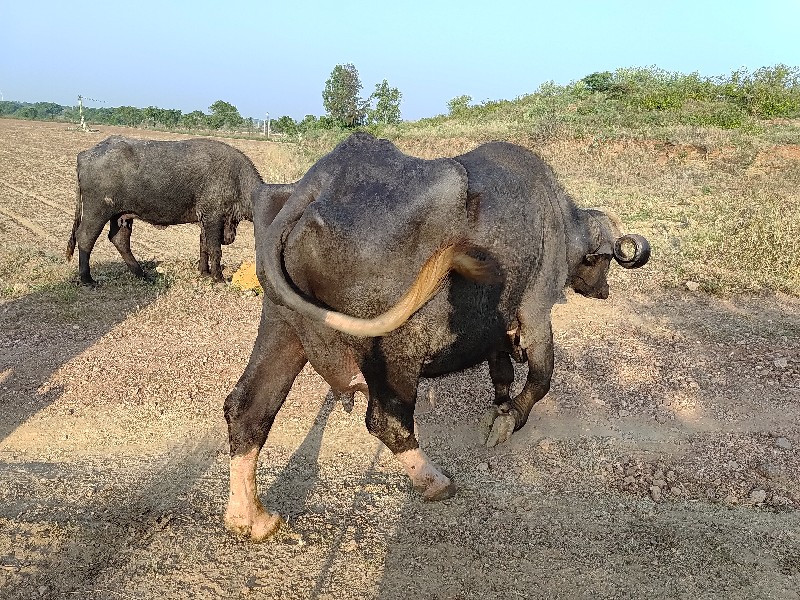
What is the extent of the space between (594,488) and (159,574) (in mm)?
2406

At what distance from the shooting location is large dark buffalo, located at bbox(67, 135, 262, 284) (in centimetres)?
805

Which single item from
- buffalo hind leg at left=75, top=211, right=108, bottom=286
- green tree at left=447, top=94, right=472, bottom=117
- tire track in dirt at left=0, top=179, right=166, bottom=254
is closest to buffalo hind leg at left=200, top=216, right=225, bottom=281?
buffalo hind leg at left=75, top=211, right=108, bottom=286

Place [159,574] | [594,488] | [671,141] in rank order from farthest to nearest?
[671,141]
[594,488]
[159,574]

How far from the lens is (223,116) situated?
5544cm

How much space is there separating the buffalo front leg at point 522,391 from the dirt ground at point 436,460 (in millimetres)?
266

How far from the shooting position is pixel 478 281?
2.85 m

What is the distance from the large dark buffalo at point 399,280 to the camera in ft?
8.95

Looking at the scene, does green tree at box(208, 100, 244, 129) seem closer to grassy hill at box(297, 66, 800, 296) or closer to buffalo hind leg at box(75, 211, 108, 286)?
grassy hill at box(297, 66, 800, 296)

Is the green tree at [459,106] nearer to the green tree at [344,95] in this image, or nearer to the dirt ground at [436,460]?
the green tree at [344,95]

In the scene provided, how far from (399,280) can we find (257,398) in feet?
3.41

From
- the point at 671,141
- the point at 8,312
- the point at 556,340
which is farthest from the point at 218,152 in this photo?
the point at 671,141

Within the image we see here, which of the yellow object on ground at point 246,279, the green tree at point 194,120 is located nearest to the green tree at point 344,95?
the green tree at point 194,120

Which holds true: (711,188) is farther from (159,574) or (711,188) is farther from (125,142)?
(159,574)

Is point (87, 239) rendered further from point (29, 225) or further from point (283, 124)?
point (283, 124)
